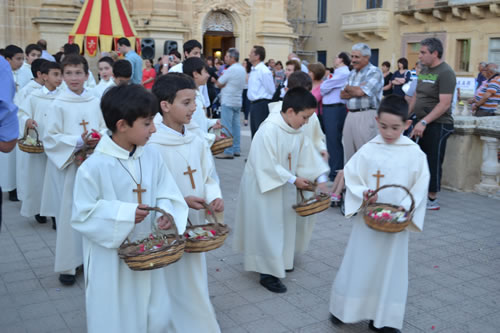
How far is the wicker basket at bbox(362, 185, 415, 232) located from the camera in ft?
11.2

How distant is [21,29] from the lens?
55.2ft

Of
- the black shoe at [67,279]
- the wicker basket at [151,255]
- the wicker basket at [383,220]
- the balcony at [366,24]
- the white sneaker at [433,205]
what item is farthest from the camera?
the balcony at [366,24]

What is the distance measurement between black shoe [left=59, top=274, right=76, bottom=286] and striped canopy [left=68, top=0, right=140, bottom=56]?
7.07 m

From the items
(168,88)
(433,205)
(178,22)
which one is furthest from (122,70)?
(178,22)

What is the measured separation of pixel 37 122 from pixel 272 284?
3.35 meters

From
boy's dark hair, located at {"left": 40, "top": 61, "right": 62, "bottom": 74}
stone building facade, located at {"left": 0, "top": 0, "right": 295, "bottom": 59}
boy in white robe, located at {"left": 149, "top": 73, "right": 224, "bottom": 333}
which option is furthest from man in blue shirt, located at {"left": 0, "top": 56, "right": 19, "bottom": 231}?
stone building facade, located at {"left": 0, "top": 0, "right": 295, "bottom": 59}

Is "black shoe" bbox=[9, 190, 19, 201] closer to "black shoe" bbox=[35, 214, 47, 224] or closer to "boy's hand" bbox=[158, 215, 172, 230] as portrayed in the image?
"black shoe" bbox=[35, 214, 47, 224]

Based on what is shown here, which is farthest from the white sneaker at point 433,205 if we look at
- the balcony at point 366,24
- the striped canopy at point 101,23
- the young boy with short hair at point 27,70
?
the balcony at point 366,24

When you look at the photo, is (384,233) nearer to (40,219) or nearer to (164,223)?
(164,223)

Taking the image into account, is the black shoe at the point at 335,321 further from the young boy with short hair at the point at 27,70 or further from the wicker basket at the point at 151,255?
the young boy with short hair at the point at 27,70

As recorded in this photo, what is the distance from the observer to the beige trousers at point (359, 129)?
22.9 ft

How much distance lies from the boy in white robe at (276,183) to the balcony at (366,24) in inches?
1058

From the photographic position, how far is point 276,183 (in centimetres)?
445

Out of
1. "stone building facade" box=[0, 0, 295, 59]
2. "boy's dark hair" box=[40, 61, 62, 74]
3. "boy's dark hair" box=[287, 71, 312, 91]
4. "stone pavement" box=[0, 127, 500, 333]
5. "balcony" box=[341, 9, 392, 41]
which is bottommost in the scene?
"stone pavement" box=[0, 127, 500, 333]
